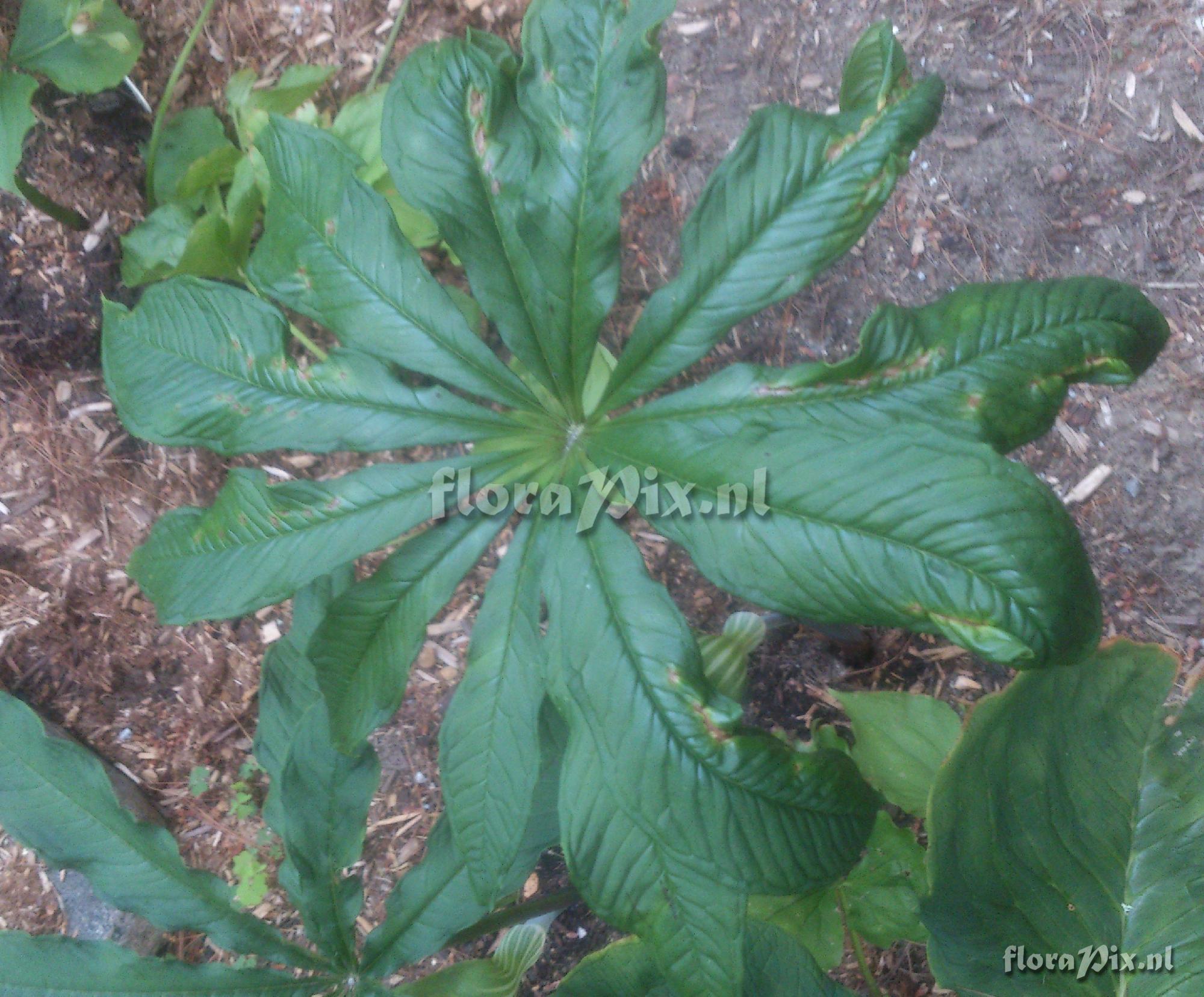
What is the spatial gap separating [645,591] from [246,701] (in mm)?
1244

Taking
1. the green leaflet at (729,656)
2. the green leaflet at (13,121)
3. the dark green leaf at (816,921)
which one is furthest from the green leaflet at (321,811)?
the green leaflet at (13,121)

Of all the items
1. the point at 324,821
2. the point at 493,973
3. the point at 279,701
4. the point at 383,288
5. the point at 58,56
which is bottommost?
the point at 493,973

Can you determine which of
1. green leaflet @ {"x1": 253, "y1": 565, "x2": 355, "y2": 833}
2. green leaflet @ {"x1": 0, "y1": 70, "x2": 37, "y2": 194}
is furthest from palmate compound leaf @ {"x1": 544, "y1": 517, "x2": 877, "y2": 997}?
green leaflet @ {"x1": 0, "y1": 70, "x2": 37, "y2": 194}

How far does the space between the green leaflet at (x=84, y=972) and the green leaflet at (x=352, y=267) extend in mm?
972

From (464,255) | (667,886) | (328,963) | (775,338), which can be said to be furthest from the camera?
(775,338)

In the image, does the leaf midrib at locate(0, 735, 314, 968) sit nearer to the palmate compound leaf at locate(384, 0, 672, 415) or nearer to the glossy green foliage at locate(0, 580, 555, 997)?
the glossy green foliage at locate(0, 580, 555, 997)

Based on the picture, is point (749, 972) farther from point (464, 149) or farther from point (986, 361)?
point (464, 149)

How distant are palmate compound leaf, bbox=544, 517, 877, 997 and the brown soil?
25.8 inches

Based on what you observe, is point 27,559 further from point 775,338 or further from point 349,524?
point 775,338

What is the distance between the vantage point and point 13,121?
4.94ft

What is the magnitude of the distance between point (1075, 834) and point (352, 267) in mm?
1225

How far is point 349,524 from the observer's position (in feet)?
3.73

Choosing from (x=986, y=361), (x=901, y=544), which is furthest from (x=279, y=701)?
(x=986, y=361)

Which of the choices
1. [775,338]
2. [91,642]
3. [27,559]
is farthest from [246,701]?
[775,338]
